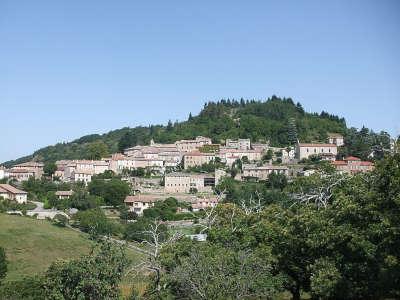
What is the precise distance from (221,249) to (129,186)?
57.0 metres

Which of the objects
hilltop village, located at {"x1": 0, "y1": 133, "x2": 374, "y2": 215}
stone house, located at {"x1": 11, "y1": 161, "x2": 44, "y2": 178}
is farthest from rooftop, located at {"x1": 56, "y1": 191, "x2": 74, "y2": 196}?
stone house, located at {"x1": 11, "y1": 161, "x2": 44, "y2": 178}

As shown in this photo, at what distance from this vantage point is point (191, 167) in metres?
93.4

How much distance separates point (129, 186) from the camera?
3086 inches

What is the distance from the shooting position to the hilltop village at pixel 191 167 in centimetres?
7719

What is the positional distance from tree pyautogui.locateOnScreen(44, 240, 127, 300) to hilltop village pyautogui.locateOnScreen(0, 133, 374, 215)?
5030cm

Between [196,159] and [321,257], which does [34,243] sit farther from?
[196,159]

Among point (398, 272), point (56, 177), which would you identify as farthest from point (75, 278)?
A: point (56, 177)

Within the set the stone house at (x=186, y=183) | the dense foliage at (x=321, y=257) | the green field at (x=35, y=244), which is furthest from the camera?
the stone house at (x=186, y=183)

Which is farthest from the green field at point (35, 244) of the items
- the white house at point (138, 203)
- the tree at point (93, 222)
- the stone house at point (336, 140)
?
the stone house at point (336, 140)

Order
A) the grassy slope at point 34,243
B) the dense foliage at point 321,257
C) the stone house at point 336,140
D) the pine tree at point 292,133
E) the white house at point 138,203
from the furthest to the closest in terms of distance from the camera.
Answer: the pine tree at point 292,133 → the stone house at point 336,140 → the white house at point 138,203 → the grassy slope at point 34,243 → the dense foliage at point 321,257

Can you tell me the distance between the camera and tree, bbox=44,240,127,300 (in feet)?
61.0

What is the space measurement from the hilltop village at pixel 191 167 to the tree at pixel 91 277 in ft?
165

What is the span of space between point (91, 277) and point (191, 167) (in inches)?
2950

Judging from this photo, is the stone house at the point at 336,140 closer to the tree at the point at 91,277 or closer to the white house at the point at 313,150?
the white house at the point at 313,150
